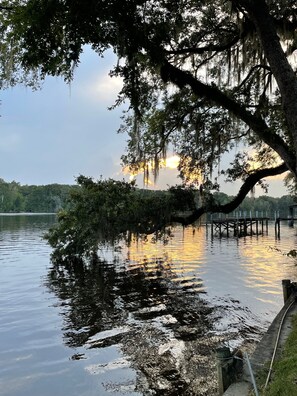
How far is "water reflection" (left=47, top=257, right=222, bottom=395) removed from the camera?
8484 millimetres

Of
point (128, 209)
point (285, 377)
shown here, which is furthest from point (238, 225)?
point (285, 377)

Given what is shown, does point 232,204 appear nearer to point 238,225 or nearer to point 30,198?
point 238,225

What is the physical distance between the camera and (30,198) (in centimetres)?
19138

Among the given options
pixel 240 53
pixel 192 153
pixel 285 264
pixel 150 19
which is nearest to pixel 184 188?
pixel 192 153

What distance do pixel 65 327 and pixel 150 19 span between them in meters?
9.62

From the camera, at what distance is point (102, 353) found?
10141 millimetres

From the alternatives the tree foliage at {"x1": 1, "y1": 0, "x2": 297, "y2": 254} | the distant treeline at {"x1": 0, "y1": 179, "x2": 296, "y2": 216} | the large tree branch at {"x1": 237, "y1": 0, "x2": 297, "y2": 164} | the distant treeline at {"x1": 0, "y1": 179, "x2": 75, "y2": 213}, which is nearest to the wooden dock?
the tree foliage at {"x1": 1, "y1": 0, "x2": 297, "y2": 254}

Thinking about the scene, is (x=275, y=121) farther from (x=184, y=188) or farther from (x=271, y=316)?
(x=271, y=316)

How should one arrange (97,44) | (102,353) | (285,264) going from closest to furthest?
(97,44)
(102,353)
(285,264)

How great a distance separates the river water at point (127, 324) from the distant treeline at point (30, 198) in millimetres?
162592

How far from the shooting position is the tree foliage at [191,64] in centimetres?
663

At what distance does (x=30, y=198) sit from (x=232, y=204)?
19018cm

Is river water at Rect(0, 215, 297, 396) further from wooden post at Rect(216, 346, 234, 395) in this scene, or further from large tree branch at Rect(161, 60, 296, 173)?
large tree branch at Rect(161, 60, 296, 173)

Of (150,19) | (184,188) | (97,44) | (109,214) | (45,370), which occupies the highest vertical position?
(150,19)
